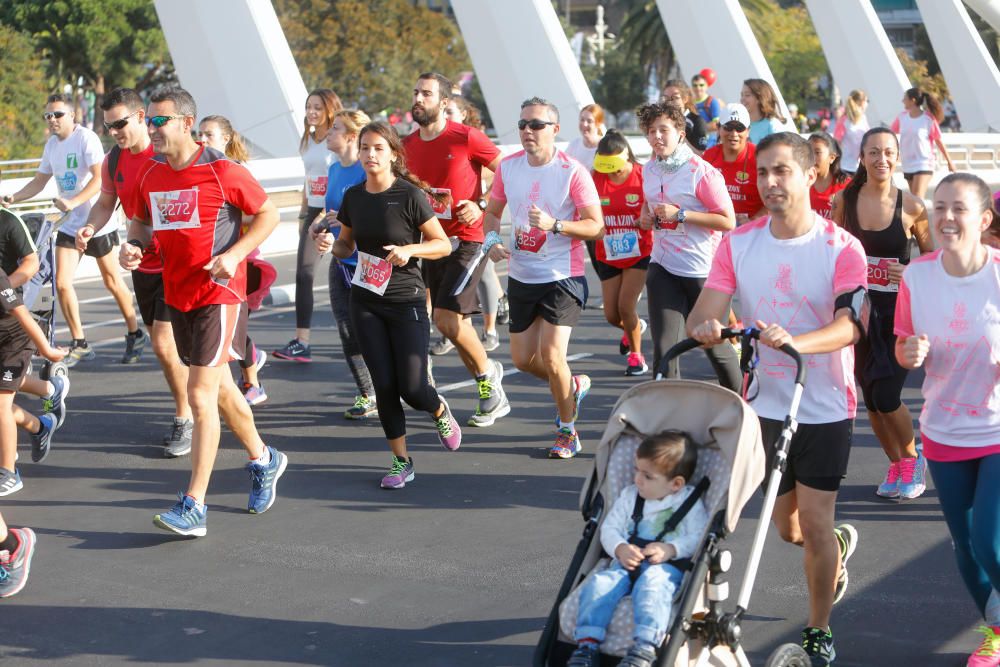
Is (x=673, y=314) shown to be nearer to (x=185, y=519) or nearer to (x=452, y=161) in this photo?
(x=452, y=161)

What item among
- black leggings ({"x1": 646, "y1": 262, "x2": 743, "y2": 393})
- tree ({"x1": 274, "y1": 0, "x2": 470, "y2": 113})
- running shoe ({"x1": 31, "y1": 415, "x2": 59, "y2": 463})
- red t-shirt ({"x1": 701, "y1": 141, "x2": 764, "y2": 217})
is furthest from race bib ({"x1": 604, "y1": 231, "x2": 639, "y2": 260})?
tree ({"x1": 274, "y1": 0, "x2": 470, "y2": 113})

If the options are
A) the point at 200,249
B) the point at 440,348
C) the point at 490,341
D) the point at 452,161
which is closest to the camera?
the point at 200,249

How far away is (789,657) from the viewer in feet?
15.1

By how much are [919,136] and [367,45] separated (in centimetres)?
4028

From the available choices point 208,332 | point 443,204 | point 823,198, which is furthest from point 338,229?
point 823,198

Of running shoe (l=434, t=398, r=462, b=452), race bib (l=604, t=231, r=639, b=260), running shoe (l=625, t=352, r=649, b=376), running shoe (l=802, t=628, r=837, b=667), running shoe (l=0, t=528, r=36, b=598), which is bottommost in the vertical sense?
running shoe (l=625, t=352, r=649, b=376)

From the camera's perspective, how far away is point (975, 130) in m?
36.6

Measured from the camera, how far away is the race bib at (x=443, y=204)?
27.0 ft

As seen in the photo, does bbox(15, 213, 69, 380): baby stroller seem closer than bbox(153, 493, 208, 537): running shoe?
No

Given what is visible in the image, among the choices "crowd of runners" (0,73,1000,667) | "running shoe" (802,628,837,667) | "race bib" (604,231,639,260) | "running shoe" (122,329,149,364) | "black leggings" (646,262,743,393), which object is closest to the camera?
"crowd of runners" (0,73,1000,667)

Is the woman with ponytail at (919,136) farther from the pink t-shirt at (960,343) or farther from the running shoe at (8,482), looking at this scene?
the pink t-shirt at (960,343)

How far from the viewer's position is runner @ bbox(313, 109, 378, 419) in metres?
8.52

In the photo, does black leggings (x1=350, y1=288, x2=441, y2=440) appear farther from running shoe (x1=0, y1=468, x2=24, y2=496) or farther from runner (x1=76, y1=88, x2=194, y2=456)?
running shoe (x1=0, y1=468, x2=24, y2=496)

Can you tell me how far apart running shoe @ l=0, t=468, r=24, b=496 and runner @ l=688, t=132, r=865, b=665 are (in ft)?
14.1
